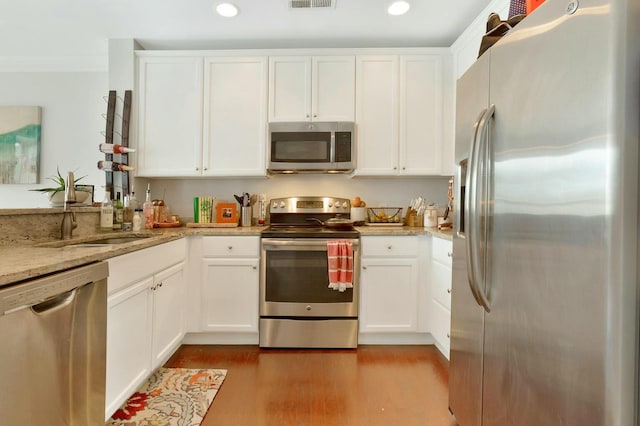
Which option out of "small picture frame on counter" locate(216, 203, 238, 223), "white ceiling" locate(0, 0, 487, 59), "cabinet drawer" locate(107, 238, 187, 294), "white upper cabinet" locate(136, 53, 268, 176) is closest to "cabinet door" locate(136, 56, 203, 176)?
"white upper cabinet" locate(136, 53, 268, 176)

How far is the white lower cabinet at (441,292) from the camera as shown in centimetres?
220

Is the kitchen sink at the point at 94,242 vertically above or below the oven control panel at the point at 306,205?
below

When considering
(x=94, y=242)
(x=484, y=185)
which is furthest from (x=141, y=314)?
(x=484, y=185)

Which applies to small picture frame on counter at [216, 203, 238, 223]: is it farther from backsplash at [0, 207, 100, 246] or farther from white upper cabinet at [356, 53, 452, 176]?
white upper cabinet at [356, 53, 452, 176]

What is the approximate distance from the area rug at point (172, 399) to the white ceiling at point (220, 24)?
246cm

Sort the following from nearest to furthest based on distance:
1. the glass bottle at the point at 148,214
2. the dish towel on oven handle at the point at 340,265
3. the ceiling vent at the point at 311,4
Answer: the ceiling vent at the point at 311,4 < the dish towel on oven handle at the point at 340,265 < the glass bottle at the point at 148,214

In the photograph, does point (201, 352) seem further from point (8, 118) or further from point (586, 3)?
point (8, 118)

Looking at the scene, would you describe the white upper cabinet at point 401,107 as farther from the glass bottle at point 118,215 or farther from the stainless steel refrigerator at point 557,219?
the glass bottle at point 118,215

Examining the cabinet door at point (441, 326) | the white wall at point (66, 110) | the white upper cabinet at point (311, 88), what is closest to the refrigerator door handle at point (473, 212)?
the cabinet door at point (441, 326)

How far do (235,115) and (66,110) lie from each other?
1.88 m

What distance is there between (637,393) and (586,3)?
0.86 m

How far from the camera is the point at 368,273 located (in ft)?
8.28

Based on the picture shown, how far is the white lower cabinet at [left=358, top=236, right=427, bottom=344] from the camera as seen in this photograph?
2523 mm

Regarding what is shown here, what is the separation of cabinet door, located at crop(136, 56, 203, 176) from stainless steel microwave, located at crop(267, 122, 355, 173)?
66 cm
